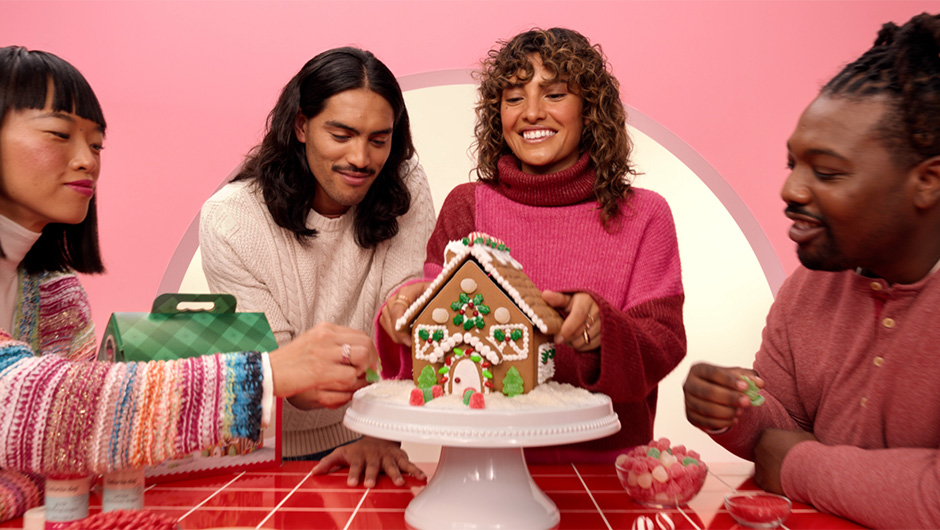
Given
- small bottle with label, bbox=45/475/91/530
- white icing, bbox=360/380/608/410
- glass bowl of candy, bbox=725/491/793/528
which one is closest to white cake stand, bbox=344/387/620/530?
white icing, bbox=360/380/608/410

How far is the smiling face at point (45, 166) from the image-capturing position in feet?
5.01

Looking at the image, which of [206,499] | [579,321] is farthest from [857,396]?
[206,499]

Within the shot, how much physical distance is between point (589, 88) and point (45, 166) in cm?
128

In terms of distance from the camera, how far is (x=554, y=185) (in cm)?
193

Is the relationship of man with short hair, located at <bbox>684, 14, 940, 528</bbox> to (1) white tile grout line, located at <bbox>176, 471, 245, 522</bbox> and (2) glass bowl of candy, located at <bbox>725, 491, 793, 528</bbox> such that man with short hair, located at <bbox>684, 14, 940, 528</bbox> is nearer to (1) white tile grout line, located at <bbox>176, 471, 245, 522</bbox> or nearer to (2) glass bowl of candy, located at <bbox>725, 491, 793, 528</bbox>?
(2) glass bowl of candy, located at <bbox>725, 491, 793, 528</bbox>

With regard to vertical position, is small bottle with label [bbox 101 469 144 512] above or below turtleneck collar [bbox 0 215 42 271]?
below

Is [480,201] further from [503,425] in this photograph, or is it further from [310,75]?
[503,425]

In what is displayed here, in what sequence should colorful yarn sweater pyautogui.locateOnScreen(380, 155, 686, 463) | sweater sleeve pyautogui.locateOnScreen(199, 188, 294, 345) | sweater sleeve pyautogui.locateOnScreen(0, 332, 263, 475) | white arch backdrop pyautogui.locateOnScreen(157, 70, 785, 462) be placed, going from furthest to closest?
white arch backdrop pyautogui.locateOnScreen(157, 70, 785, 462) → sweater sleeve pyautogui.locateOnScreen(199, 188, 294, 345) → colorful yarn sweater pyautogui.locateOnScreen(380, 155, 686, 463) → sweater sleeve pyautogui.locateOnScreen(0, 332, 263, 475)

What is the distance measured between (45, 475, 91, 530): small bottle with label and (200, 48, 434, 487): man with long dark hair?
0.93 meters

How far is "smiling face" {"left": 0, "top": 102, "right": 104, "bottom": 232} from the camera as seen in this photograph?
5.01 feet

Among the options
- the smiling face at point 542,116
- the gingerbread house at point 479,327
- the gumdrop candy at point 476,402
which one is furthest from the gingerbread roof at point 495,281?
the smiling face at point 542,116

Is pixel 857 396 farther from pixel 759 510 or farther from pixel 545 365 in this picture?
pixel 545 365

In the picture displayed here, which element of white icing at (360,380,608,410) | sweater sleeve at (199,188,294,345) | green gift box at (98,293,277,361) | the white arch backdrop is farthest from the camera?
the white arch backdrop

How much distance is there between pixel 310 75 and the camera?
7.48 ft
